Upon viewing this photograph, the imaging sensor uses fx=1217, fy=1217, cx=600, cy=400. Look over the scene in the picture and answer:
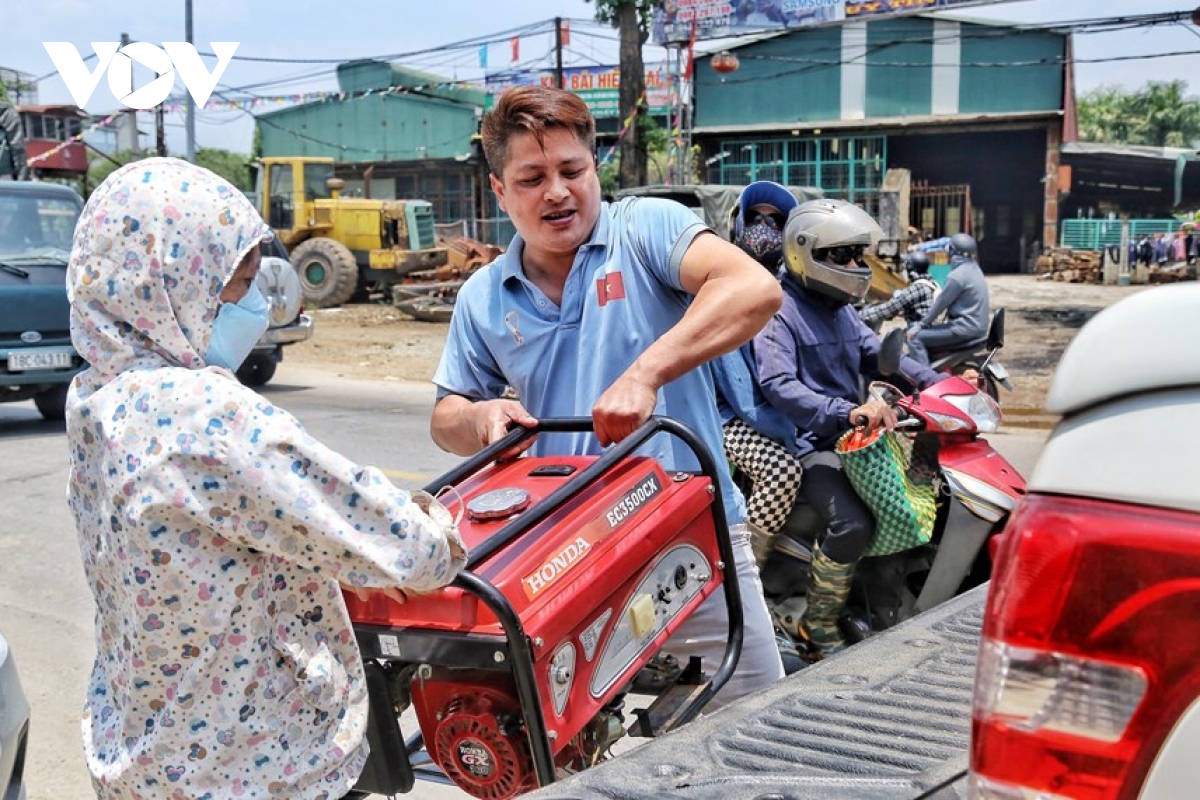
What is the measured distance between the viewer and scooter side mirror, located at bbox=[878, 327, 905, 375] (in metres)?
3.96

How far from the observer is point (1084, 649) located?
3.47 feet

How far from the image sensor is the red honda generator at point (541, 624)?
85.0 inches

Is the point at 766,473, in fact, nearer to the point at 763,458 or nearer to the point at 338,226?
the point at 763,458

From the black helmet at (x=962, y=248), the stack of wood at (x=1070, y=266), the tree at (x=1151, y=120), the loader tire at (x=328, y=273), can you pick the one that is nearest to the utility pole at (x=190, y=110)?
the loader tire at (x=328, y=273)

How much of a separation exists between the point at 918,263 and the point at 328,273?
1506cm

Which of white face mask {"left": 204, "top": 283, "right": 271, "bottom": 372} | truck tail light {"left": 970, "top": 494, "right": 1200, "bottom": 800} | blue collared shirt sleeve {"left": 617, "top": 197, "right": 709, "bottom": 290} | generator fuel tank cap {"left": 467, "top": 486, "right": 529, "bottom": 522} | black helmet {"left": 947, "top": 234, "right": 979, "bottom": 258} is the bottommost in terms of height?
generator fuel tank cap {"left": 467, "top": 486, "right": 529, "bottom": 522}

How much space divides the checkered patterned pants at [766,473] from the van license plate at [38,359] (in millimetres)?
7570

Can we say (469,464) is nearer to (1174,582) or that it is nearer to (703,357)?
(703,357)

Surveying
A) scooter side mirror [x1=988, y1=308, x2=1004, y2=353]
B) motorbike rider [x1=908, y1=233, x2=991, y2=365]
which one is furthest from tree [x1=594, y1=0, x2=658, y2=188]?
scooter side mirror [x1=988, y1=308, x2=1004, y2=353]

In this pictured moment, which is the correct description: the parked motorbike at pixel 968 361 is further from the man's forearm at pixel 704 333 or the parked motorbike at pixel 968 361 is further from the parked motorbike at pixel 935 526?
the man's forearm at pixel 704 333

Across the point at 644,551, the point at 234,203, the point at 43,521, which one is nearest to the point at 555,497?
the point at 644,551

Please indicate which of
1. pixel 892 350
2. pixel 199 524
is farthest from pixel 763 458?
pixel 199 524

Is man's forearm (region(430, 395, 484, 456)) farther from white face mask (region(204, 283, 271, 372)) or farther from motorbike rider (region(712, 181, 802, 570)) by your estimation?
motorbike rider (region(712, 181, 802, 570))

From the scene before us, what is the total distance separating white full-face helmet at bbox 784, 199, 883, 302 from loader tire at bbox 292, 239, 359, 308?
1941 cm
